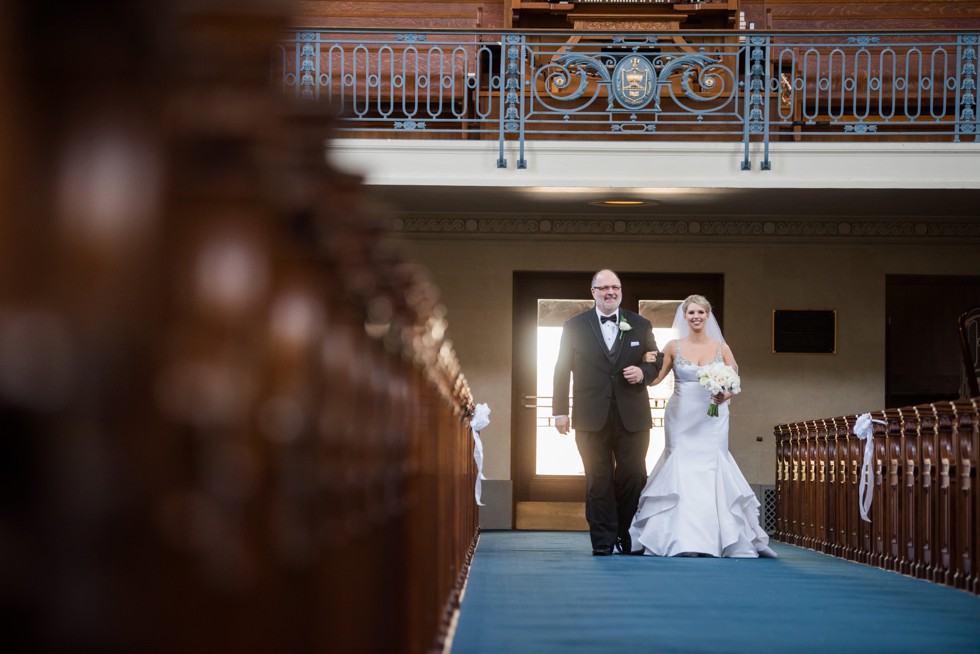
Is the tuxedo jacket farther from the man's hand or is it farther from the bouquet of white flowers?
the bouquet of white flowers

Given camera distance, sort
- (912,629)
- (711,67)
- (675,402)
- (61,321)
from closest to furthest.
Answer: (61,321), (912,629), (675,402), (711,67)

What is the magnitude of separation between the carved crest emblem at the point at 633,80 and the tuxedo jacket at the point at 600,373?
11.5 feet

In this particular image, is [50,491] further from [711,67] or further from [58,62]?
[711,67]

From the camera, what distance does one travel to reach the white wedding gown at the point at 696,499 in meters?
8.32

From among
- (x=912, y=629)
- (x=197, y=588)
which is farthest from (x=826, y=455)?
(x=197, y=588)

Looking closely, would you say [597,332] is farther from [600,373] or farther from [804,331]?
[804,331]

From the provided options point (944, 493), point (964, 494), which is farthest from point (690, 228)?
point (964, 494)

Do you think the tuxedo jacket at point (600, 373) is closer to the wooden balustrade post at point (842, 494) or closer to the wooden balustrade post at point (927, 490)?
the wooden balustrade post at point (842, 494)

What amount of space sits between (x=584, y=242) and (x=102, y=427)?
12.6 meters

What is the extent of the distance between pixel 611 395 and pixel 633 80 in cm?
434

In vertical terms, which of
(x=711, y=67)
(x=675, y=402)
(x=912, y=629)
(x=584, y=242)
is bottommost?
(x=912, y=629)

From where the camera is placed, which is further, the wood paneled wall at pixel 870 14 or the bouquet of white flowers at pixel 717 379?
the wood paneled wall at pixel 870 14

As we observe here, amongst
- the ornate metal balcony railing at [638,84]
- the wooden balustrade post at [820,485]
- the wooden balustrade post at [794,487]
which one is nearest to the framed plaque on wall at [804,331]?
the ornate metal balcony railing at [638,84]

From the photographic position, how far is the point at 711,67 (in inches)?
451
